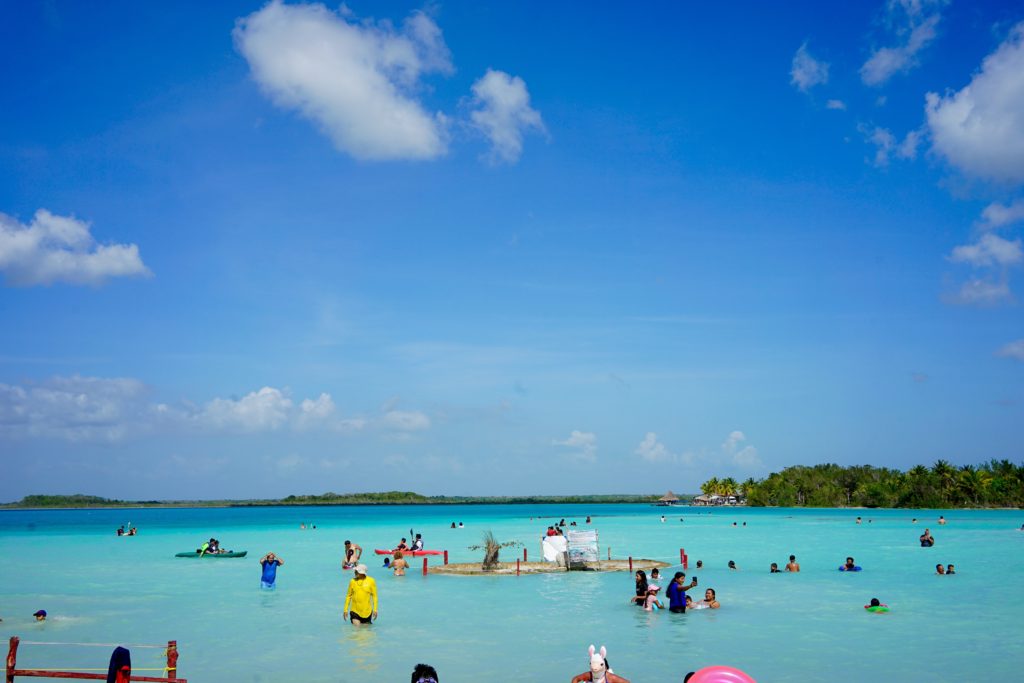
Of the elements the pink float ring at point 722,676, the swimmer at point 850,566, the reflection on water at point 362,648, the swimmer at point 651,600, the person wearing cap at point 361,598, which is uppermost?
the pink float ring at point 722,676

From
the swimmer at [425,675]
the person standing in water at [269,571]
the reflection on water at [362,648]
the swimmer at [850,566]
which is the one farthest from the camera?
the swimmer at [850,566]

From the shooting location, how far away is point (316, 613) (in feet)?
89.4

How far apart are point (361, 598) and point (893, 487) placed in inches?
5993

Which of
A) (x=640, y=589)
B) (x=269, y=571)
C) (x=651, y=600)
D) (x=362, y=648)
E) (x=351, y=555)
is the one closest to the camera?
(x=362, y=648)

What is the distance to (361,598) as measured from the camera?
23047mm

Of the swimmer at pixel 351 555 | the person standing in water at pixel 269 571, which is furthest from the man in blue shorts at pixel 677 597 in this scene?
the swimmer at pixel 351 555

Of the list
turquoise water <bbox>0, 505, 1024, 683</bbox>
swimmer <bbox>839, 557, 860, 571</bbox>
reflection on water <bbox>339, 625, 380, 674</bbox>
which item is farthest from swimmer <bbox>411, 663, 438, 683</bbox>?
swimmer <bbox>839, 557, 860, 571</bbox>

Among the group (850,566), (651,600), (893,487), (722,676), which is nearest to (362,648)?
(651,600)

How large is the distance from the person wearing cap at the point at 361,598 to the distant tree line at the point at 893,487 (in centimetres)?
14245

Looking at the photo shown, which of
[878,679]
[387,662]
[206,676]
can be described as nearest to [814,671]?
[878,679]

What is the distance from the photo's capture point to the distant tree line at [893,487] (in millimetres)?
139750

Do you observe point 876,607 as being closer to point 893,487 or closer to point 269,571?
point 269,571

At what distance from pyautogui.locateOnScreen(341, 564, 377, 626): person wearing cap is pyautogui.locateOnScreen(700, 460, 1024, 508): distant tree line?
467 feet

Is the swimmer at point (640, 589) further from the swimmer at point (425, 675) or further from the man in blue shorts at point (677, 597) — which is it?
the swimmer at point (425, 675)
